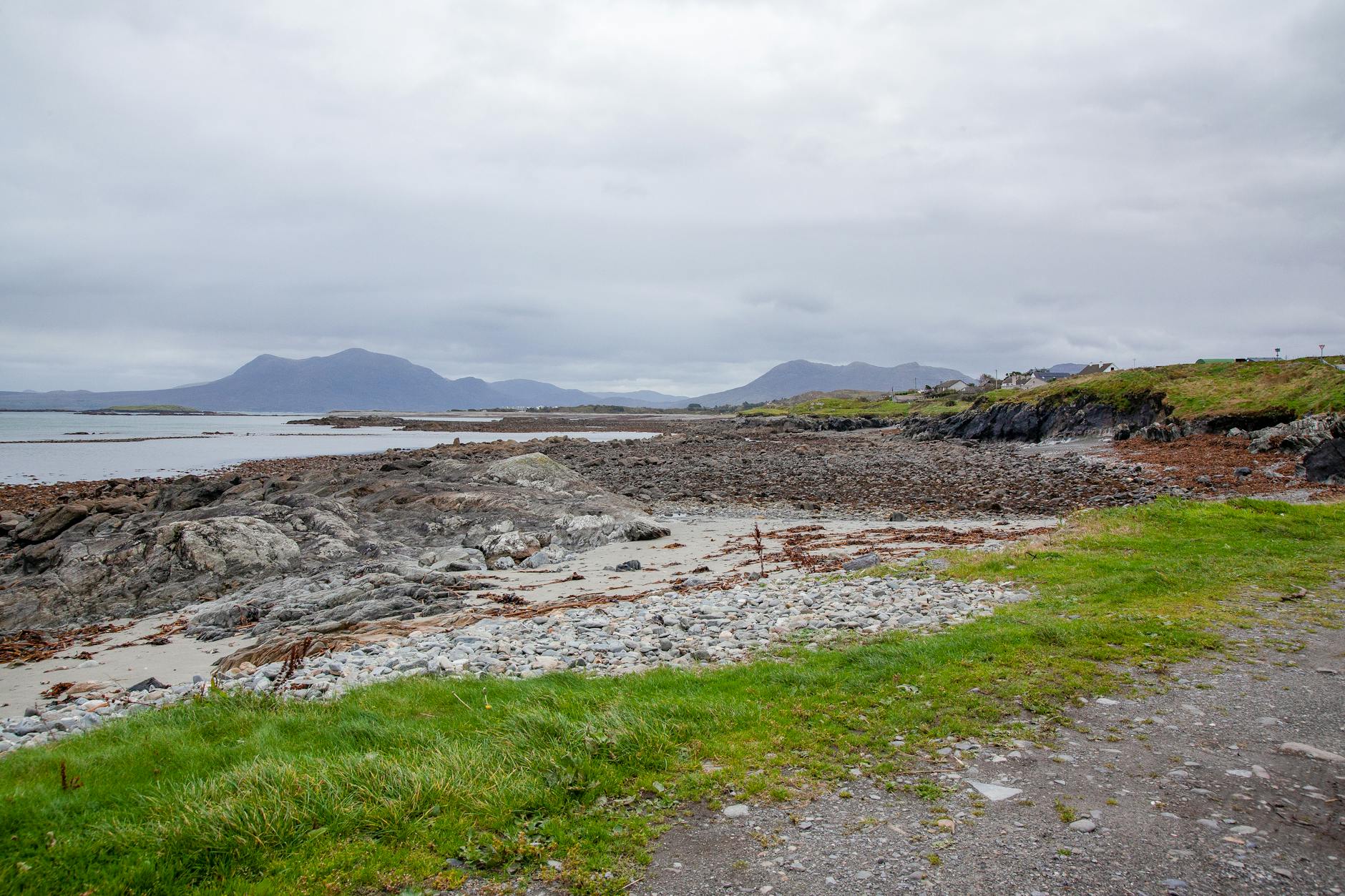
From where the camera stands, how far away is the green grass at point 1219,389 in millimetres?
50344

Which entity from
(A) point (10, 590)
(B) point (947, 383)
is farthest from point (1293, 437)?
(B) point (947, 383)

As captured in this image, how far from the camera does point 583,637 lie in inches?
513

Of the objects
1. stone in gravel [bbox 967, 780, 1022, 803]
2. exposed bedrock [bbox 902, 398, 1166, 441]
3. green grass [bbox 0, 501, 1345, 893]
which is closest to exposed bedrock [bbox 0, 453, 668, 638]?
green grass [bbox 0, 501, 1345, 893]

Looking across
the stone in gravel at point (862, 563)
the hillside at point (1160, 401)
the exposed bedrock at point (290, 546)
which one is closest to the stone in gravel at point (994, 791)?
the stone in gravel at point (862, 563)

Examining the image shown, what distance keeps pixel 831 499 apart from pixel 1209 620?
27.1m

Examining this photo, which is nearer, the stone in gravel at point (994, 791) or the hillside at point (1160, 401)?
the stone in gravel at point (994, 791)

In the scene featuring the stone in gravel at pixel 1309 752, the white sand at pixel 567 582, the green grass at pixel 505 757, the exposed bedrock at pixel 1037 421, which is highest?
the exposed bedrock at pixel 1037 421

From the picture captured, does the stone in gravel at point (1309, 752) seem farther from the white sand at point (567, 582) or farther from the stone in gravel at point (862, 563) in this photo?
the white sand at point (567, 582)

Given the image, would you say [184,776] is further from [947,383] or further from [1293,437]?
[947,383]

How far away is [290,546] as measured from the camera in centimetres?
2481

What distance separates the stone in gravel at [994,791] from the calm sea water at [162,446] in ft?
225

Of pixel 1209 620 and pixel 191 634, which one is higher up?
pixel 1209 620

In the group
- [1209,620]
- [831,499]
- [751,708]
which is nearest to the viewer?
[751,708]

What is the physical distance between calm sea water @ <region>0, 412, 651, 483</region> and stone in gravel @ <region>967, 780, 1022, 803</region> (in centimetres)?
6857
